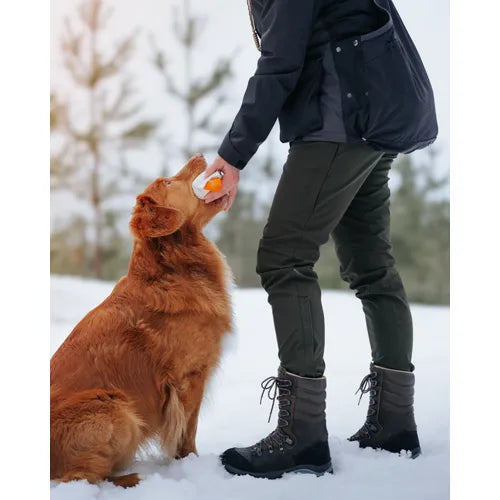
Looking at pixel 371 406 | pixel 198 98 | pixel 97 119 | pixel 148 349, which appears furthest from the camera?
pixel 198 98

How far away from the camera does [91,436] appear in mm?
1769

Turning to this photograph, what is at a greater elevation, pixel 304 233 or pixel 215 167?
pixel 215 167

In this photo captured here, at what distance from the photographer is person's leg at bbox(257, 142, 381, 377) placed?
1732 millimetres

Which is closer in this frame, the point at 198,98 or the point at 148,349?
the point at 148,349

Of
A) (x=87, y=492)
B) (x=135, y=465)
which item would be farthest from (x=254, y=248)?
(x=87, y=492)

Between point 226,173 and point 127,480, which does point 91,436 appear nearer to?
point 127,480

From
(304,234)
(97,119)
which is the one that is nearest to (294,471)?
(304,234)

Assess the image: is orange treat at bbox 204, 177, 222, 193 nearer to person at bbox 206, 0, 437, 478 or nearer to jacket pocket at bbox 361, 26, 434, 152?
person at bbox 206, 0, 437, 478

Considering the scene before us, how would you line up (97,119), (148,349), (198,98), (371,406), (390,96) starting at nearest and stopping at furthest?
(390,96)
(148,349)
(371,406)
(97,119)
(198,98)

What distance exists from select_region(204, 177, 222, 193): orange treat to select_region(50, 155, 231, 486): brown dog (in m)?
0.24

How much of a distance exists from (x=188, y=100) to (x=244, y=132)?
1.55 metres

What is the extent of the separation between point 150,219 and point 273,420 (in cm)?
70

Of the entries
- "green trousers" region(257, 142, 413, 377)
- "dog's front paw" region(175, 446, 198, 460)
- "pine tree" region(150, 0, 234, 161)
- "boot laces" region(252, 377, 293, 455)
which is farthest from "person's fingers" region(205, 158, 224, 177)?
"pine tree" region(150, 0, 234, 161)

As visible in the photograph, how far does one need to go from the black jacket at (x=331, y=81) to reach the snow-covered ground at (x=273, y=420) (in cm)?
70
